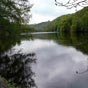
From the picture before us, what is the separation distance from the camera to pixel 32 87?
38.9ft

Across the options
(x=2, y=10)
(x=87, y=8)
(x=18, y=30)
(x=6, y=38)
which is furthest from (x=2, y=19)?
(x=87, y=8)

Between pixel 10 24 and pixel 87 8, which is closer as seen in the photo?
pixel 87 8

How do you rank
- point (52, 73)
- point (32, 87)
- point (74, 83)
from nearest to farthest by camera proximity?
point (32, 87), point (74, 83), point (52, 73)

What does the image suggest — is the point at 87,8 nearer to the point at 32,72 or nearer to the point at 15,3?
the point at 32,72

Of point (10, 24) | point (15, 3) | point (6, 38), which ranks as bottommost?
point (6, 38)

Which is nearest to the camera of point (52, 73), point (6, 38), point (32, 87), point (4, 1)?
point (32, 87)

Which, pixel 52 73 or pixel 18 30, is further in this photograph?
pixel 18 30

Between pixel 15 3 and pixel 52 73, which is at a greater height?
pixel 15 3

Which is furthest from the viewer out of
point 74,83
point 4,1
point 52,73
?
point 4,1

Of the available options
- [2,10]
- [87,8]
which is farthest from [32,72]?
[2,10]

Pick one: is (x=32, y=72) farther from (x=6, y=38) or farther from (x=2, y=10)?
(x=6, y=38)

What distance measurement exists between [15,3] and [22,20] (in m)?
2.37

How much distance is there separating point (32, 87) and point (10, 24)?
20.6 m

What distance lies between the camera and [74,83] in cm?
1269
